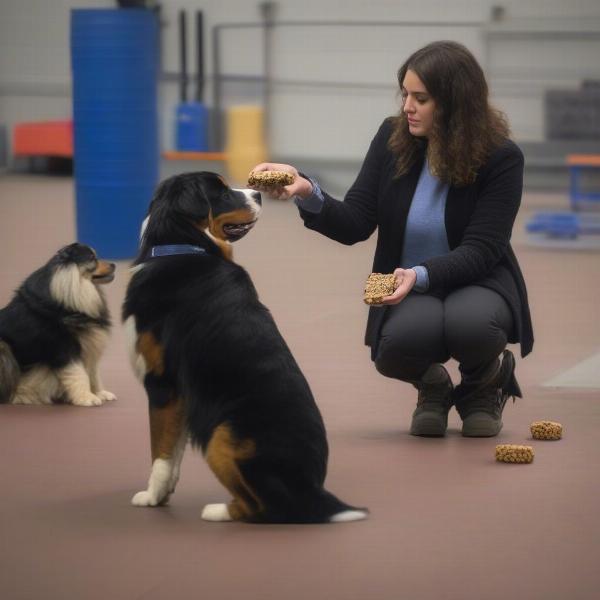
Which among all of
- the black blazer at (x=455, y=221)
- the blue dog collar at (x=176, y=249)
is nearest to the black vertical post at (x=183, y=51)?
the black blazer at (x=455, y=221)

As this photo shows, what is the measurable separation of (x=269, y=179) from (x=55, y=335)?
1357 millimetres

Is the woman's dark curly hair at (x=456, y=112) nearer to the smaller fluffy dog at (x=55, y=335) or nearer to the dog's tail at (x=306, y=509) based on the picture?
the dog's tail at (x=306, y=509)

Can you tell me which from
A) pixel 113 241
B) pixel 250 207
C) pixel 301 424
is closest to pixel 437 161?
pixel 250 207

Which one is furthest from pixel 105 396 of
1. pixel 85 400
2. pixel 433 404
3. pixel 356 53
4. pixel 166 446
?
pixel 356 53

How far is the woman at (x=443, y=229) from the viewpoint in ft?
14.1

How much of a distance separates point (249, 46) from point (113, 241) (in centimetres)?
556

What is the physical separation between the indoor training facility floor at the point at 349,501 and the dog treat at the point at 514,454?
1.7 inches

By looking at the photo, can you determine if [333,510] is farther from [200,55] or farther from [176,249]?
[200,55]

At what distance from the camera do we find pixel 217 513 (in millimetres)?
3557

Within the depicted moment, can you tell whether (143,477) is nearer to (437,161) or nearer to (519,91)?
(437,161)

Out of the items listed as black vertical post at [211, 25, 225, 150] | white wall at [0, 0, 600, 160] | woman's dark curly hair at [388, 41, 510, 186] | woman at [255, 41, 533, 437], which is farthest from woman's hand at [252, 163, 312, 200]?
black vertical post at [211, 25, 225, 150]

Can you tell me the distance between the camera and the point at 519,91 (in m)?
12.7

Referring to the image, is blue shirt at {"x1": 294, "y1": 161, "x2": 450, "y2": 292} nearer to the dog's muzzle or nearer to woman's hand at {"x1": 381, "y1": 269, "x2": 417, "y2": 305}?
woman's hand at {"x1": 381, "y1": 269, "x2": 417, "y2": 305}

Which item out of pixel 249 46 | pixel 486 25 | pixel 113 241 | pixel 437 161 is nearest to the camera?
pixel 437 161
